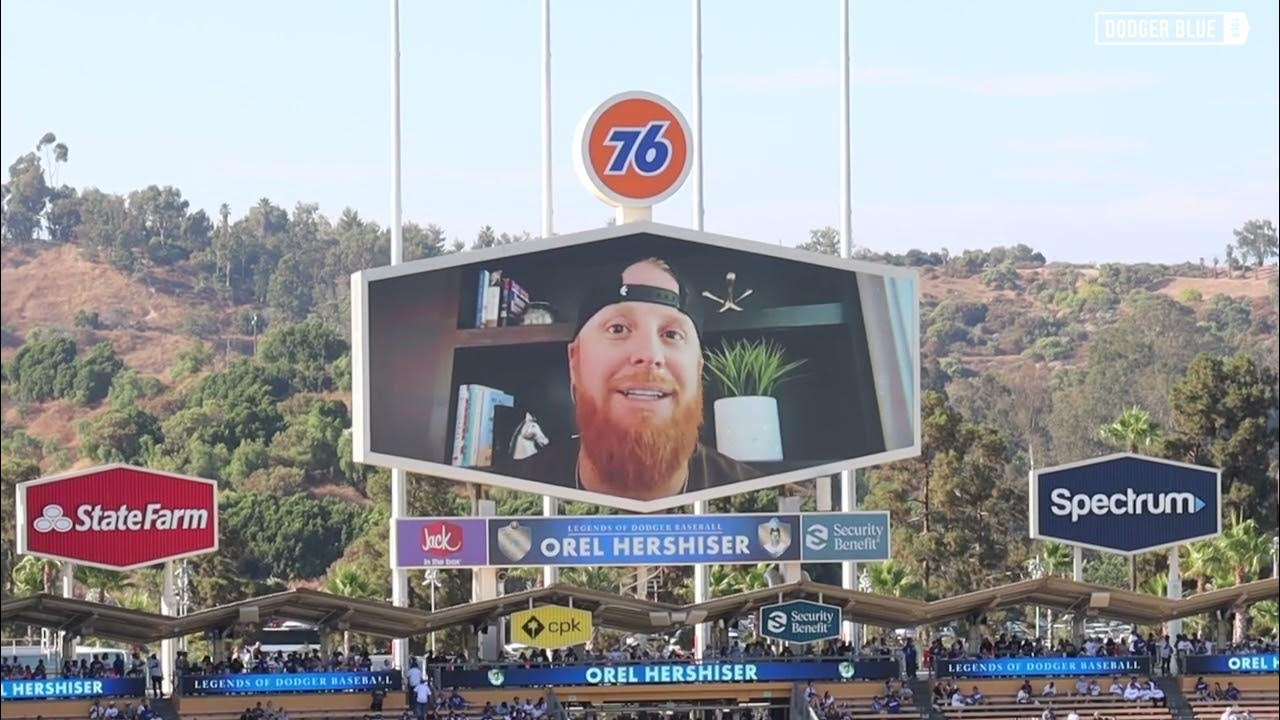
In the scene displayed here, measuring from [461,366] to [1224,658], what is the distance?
19495 mm

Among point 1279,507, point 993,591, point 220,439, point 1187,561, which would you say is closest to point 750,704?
point 993,591

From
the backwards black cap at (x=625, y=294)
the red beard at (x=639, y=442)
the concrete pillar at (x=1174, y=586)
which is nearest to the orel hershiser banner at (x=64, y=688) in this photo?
the red beard at (x=639, y=442)

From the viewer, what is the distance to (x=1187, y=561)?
74.5m

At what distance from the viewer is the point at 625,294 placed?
1935 inches

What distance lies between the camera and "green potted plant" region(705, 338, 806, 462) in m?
49.6

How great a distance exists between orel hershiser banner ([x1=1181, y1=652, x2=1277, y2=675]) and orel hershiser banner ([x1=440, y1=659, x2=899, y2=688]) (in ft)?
28.0

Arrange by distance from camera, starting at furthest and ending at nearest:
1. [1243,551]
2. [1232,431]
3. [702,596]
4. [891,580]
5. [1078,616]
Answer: [1232,431] < [1243,551] < [891,580] < [1078,616] < [702,596]

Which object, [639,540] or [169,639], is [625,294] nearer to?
[639,540]

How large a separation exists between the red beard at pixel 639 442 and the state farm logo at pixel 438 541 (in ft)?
11.9

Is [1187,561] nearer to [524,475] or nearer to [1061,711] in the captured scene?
[1061,711]

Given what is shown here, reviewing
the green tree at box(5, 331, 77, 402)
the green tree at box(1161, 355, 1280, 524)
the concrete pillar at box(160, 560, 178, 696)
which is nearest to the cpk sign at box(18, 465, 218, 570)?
the concrete pillar at box(160, 560, 178, 696)

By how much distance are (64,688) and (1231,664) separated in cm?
2655

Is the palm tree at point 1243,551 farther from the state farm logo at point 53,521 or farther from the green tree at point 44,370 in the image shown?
the green tree at point 44,370

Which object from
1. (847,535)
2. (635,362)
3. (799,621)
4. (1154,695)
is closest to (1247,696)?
(1154,695)
